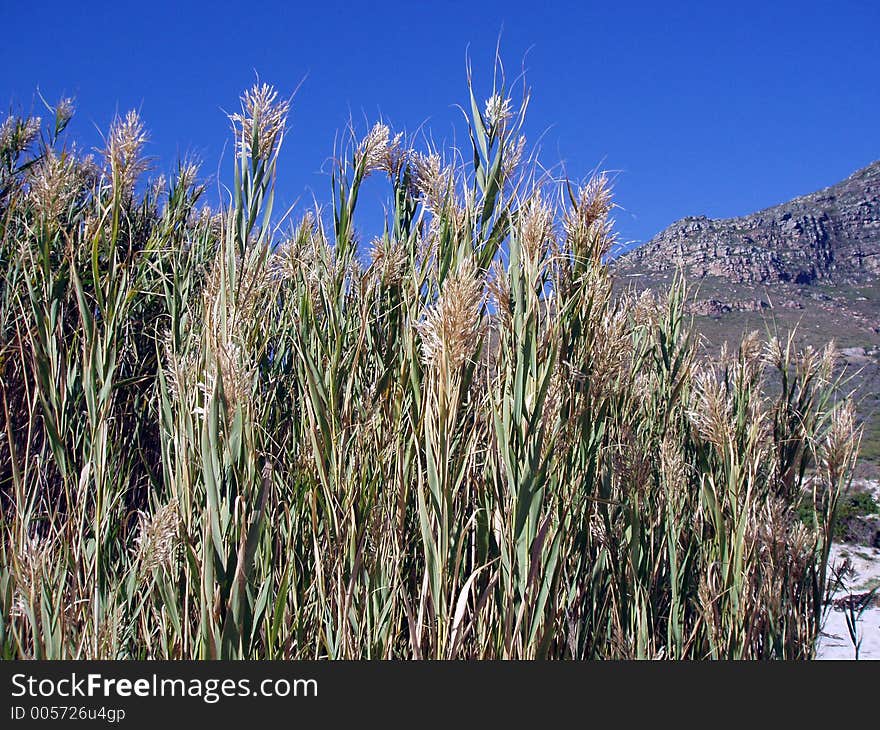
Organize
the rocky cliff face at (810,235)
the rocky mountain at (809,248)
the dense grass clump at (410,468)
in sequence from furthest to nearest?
the rocky cliff face at (810,235), the rocky mountain at (809,248), the dense grass clump at (410,468)

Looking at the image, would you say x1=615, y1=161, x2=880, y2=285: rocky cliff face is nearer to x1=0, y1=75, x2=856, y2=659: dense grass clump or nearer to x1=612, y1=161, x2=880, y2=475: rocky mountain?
x1=612, y1=161, x2=880, y2=475: rocky mountain

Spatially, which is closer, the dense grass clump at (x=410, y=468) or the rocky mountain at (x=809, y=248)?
the dense grass clump at (x=410, y=468)

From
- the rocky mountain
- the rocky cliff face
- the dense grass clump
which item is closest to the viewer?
the dense grass clump

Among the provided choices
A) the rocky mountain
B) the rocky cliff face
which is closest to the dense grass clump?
the rocky mountain

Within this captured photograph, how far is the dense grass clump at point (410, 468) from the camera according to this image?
1604mm

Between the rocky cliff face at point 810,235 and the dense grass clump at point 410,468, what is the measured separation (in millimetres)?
21818

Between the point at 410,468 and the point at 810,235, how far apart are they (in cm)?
3321

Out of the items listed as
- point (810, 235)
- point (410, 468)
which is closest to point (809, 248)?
point (810, 235)

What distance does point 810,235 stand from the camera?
1177 inches

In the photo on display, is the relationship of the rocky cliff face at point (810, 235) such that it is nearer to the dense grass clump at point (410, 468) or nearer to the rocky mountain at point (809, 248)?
the rocky mountain at point (809, 248)

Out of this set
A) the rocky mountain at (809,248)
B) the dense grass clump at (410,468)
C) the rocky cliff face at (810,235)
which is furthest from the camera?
the rocky cliff face at (810,235)

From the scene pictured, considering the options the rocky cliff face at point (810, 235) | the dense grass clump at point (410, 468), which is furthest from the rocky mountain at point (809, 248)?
the dense grass clump at point (410, 468)

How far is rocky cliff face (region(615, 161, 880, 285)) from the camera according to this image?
80.5 ft

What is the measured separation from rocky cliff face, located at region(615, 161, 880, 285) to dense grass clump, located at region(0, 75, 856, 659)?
21.8 metres
